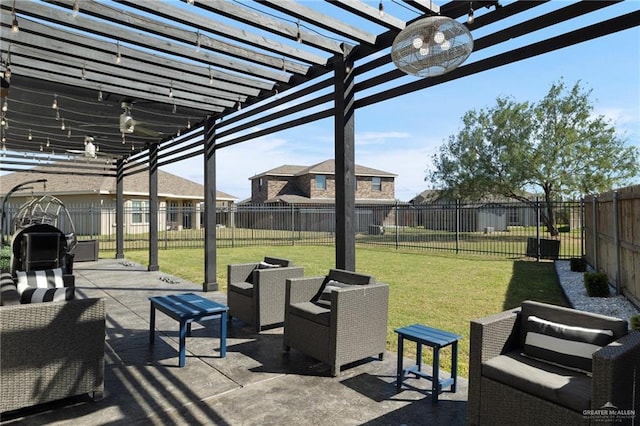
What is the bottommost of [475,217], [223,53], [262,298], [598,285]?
[598,285]

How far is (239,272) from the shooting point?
19.1 feet

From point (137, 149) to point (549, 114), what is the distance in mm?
17409

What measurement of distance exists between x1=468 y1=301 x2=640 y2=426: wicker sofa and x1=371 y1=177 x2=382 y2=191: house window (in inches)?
1103

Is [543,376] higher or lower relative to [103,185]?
lower

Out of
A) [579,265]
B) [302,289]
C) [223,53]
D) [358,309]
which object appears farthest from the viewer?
[579,265]

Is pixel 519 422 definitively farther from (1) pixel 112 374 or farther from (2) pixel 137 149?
(2) pixel 137 149

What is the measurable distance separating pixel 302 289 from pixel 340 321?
904 mm

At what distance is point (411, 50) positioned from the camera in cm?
259

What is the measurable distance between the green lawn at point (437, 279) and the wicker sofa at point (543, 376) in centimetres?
108

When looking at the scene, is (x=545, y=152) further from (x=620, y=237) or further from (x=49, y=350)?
(x=49, y=350)

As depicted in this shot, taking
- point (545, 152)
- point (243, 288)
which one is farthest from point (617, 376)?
point (545, 152)

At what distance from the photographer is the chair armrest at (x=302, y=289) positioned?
14.1ft

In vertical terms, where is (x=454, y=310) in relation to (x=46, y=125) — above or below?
below

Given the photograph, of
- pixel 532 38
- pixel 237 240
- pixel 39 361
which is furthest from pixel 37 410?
pixel 237 240
